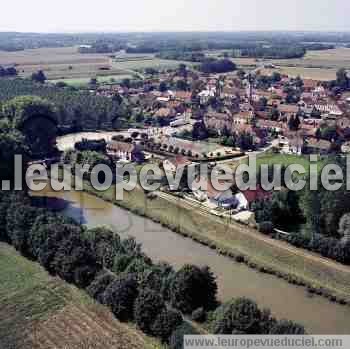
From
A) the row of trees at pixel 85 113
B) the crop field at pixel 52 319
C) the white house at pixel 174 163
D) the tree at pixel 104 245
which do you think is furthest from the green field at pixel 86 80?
the crop field at pixel 52 319

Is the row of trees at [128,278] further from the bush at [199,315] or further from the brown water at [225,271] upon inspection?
the brown water at [225,271]

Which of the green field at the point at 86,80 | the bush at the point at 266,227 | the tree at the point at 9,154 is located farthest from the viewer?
the green field at the point at 86,80

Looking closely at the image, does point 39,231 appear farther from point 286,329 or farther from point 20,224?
point 286,329

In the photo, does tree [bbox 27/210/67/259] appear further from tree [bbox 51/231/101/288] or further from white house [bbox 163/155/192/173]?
white house [bbox 163/155/192/173]

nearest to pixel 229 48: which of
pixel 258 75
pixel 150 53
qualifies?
pixel 150 53

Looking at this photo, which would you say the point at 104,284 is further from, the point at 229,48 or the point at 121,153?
the point at 229,48

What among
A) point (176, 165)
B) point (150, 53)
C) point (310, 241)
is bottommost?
point (310, 241)
